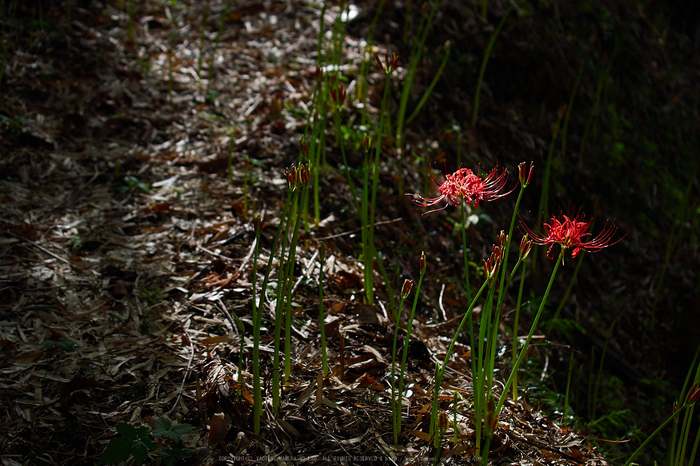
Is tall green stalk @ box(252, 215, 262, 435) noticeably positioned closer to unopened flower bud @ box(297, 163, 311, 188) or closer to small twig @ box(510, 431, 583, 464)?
unopened flower bud @ box(297, 163, 311, 188)

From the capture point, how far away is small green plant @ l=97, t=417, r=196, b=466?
122 cm

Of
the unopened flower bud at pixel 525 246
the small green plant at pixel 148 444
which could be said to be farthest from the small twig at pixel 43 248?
the unopened flower bud at pixel 525 246

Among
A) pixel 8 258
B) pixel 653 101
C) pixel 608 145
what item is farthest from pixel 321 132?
pixel 653 101

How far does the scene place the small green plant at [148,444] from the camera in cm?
122

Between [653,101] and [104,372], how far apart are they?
4.87 m

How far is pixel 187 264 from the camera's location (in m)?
2.07

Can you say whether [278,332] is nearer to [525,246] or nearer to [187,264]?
[525,246]

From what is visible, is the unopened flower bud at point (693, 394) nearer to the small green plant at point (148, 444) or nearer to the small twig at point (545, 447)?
the small twig at point (545, 447)

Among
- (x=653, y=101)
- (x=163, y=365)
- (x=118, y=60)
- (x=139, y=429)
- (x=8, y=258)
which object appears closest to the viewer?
(x=139, y=429)

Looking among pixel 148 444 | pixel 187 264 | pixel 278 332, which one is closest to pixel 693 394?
pixel 278 332

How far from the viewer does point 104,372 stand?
1.57m

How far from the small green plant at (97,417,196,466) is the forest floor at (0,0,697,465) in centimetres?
1

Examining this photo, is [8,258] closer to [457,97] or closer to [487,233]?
[487,233]

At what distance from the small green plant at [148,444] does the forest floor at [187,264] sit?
12 mm
